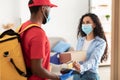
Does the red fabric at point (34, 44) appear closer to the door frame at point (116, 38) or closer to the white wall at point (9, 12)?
the door frame at point (116, 38)

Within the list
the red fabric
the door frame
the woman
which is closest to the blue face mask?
the woman

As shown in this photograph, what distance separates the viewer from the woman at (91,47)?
1719mm

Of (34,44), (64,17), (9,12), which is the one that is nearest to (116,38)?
(34,44)

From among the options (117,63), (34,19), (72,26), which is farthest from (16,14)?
(117,63)

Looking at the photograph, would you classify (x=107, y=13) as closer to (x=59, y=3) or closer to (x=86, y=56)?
(x=59, y=3)

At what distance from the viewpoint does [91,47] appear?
5.96 ft

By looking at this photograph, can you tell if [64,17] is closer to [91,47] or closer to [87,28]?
[87,28]

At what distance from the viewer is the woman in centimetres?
172

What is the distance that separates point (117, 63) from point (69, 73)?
69 cm

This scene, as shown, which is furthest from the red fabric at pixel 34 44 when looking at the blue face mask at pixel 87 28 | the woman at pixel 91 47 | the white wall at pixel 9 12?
the white wall at pixel 9 12

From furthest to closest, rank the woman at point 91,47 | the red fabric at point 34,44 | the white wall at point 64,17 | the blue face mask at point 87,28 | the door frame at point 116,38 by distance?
the white wall at point 64,17 < the blue face mask at point 87,28 < the woman at point 91,47 < the red fabric at point 34,44 < the door frame at point 116,38

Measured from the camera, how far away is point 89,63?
1.71m

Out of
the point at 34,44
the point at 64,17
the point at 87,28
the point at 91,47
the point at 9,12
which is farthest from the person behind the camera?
the point at 64,17

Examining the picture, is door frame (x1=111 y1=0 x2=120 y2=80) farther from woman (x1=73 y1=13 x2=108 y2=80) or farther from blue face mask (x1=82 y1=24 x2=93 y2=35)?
blue face mask (x1=82 y1=24 x2=93 y2=35)
